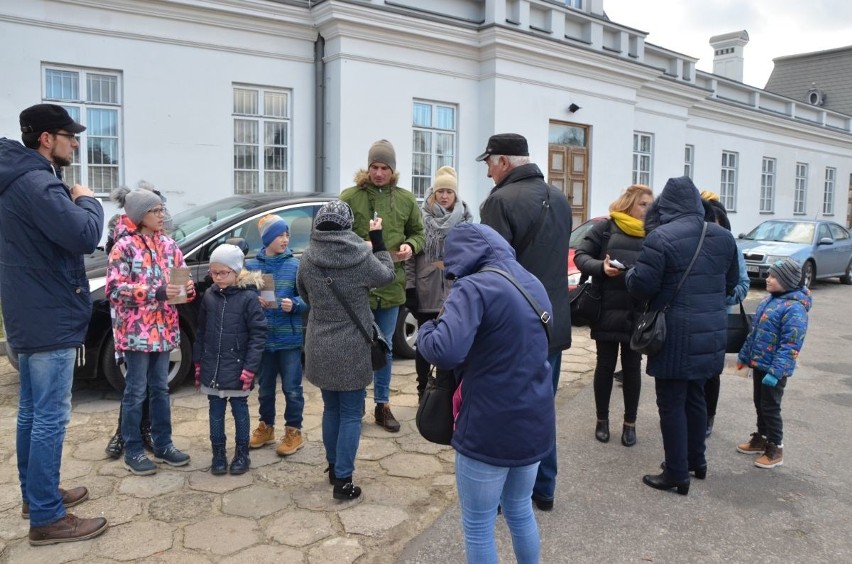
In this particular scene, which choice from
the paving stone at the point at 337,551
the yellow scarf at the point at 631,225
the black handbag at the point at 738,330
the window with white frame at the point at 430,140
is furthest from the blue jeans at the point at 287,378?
the window with white frame at the point at 430,140

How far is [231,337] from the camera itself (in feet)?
13.6

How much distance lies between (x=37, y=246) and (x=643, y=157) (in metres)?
16.7

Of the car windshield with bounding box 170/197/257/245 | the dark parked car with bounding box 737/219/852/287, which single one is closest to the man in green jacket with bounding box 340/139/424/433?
the car windshield with bounding box 170/197/257/245

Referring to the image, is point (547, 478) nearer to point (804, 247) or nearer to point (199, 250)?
point (199, 250)

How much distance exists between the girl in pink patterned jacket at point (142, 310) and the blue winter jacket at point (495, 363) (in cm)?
215

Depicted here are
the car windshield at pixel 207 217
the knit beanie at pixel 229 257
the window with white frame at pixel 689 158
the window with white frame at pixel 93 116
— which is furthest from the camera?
the window with white frame at pixel 689 158

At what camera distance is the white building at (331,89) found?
32.0 feet

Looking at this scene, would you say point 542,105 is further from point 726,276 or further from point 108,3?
point 726,276

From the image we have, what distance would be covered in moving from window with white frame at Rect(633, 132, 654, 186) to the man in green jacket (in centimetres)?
1386

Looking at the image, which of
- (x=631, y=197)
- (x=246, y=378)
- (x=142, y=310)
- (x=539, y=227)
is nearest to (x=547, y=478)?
(x=539, y=227)

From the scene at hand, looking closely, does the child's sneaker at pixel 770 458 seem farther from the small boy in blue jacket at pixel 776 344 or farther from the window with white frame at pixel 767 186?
the window with white frame at pixel 767 186

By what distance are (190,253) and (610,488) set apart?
3787mm

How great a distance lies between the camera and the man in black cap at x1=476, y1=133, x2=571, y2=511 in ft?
12.1

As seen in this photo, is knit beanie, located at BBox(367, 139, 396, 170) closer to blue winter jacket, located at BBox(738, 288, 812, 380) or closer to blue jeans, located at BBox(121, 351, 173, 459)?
blue jeans, located at BBox(121, 351, 173, 459)
